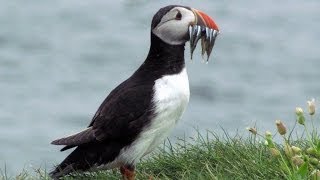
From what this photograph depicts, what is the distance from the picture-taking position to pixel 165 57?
7125 mm

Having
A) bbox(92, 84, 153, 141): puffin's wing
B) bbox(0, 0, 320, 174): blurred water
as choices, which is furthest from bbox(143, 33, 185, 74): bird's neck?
bbox(0, 0, 320, 174): blurred water

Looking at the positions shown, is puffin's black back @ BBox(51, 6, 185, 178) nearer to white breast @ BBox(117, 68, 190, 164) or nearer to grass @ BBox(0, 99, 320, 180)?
white breast @ BBox(117, 68, 190, 164)

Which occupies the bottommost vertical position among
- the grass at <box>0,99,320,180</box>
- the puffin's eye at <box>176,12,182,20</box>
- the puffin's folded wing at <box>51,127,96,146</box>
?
the grass at <box>0,99,320,180</box>

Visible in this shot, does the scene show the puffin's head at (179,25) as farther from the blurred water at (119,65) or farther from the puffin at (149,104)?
the blurred water at (119,65)

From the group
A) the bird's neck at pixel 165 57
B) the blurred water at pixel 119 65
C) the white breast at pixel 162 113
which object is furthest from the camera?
the blurred water at pixel 119 65

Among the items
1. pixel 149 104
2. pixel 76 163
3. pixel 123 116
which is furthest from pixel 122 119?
→ pixel 76 163

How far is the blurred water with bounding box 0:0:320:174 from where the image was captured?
16625 mm

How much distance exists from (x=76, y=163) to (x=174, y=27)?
1.01m

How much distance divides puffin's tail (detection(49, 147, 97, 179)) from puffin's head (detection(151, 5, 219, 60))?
826mm

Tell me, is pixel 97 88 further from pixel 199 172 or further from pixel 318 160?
pixel 318 160

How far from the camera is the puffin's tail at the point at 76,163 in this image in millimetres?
7180

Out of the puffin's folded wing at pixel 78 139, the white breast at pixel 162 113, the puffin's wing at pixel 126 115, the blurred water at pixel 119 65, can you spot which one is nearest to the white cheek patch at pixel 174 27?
the white breast at pixel 162 113

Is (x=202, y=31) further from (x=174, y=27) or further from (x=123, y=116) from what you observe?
(x=123, y=116)

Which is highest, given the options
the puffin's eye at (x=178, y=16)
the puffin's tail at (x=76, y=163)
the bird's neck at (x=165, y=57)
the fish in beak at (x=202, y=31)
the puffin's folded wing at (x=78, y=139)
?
the puffin's eye at (x=178, y=16)
